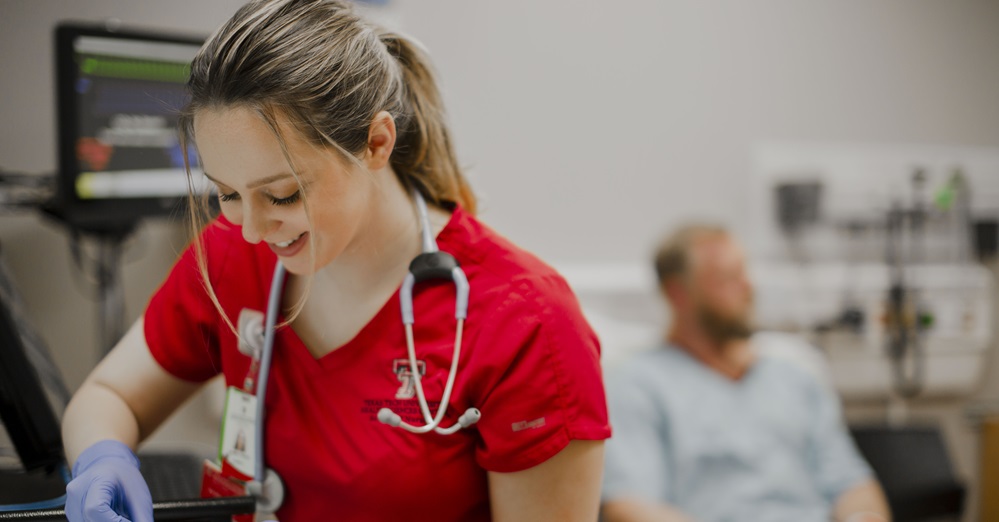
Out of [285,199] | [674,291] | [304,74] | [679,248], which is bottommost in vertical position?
[674,291]

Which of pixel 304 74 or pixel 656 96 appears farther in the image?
pixel 656 96

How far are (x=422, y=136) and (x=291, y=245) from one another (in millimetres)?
221

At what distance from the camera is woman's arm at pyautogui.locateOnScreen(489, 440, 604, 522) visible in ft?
3.07

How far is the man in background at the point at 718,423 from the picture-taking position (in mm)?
2045

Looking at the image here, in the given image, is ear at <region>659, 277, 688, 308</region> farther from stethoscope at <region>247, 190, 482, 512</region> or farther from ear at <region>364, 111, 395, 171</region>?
ear at <region>364, 111, 395, 171</region>

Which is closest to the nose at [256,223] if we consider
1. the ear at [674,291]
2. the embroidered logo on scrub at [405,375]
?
Answer: the embroidered logo on scrub at [405,375]

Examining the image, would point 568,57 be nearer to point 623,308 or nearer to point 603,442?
point 623,308

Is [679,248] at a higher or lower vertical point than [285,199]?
lower

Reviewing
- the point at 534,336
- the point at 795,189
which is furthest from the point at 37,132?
the point at 795,189

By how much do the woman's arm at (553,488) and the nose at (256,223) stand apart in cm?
38

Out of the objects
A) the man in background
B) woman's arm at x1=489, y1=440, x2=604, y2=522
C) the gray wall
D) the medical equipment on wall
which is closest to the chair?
the medical equipment on wall

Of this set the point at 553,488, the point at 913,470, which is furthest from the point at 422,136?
the point at 913,470

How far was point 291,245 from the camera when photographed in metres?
0.91

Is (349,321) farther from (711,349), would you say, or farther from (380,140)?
(711,349)
